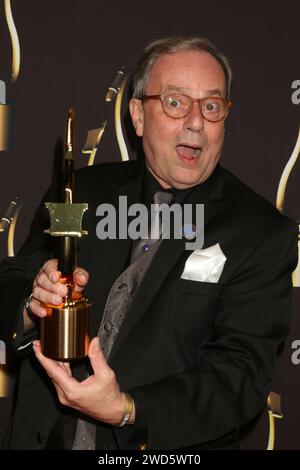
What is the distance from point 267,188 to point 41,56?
81 cm

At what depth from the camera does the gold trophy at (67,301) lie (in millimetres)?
1049

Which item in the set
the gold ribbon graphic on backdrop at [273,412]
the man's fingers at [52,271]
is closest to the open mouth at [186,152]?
the man's fingers at [52,271]

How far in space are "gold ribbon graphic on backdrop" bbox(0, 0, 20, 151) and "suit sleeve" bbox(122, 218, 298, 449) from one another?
3.01 ft

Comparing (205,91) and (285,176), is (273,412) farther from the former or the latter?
(205,91)

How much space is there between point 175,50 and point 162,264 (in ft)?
1.76

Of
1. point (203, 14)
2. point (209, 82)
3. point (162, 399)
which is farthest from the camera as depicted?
point (203, 14)

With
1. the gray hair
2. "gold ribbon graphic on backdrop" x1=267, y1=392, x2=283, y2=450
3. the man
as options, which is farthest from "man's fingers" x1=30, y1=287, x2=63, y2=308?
"gold ribbon graphic on backdrop" x1=267, y1=392, x2=283, y2=450

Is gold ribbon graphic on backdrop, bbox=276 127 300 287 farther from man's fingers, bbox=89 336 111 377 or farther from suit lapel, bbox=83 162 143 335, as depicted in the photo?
man's fingers, bbox=89 336 111 377

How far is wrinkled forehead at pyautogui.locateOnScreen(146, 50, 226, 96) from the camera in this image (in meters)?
1.56

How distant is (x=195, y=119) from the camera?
155 cm
